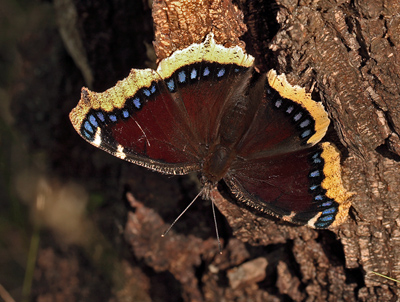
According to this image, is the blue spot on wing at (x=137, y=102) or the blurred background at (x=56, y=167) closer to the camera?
the blue spot on wing at (x=137, y=102)

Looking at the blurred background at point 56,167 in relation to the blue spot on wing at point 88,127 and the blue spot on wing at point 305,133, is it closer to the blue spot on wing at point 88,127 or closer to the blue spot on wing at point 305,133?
the blue spot on wing at point 88,127

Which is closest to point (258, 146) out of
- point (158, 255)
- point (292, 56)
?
point (292, 56)

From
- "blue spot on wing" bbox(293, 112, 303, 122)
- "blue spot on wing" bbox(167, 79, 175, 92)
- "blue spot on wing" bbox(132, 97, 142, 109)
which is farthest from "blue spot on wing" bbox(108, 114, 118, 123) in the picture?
"blue spot on wing" bbox(293, 112, 303, 122)

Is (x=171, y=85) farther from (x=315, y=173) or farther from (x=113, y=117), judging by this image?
(x=315, y=173)

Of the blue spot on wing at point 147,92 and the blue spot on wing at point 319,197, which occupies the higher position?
the blue spot on wing at point 147,92

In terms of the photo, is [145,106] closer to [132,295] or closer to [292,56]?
[292,56]

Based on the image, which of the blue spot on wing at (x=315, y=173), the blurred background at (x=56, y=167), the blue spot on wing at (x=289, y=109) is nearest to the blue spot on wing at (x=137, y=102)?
the blurred background at (x=56, y=167)

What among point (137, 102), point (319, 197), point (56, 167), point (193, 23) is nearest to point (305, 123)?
point (319, 197)

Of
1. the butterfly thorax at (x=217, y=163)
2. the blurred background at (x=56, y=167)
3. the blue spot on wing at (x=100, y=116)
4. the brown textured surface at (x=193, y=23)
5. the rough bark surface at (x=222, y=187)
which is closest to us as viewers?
the rough bark surface at (x=222, y=187)
